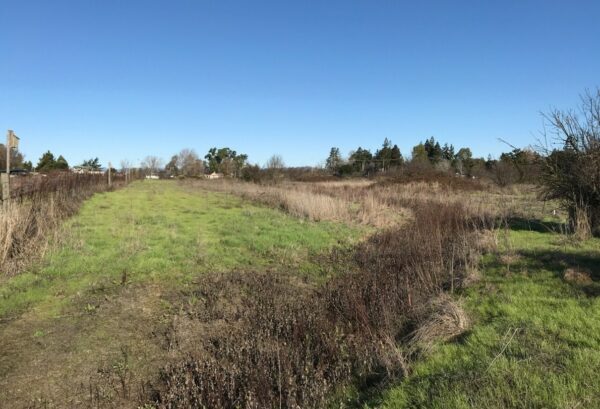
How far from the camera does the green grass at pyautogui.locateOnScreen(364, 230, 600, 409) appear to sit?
3.12 m

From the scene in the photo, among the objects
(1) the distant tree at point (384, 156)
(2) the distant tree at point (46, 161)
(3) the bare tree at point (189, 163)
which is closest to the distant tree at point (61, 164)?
(2) the distant tree at point (46, 161)

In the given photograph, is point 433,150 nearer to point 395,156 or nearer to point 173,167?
point 395,156

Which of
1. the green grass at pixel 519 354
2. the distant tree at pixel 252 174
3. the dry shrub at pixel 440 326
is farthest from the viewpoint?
the distant tree at pixel 252 174

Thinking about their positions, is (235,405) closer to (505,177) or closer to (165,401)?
(165,401)

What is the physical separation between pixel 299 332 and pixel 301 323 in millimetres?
192

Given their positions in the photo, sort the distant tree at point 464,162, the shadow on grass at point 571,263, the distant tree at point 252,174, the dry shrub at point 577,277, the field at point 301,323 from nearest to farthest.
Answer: the field at point 301,323 < the shadow on grass at point 571,263 < the dry shrub at point 577,277 < the distant tree at point 252,174 < the distant tree at point 464,162

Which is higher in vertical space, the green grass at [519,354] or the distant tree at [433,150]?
the distant tree at [433,150]

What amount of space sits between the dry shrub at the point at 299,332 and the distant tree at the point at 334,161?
61.9m

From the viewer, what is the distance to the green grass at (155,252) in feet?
20.9

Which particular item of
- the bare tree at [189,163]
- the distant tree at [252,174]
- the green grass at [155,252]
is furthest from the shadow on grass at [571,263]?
the bare tree at [189,163]

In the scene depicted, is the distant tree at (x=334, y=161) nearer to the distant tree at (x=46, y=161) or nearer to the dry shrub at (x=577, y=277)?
the distant tree at (x=46, y=161)

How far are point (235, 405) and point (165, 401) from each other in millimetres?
577

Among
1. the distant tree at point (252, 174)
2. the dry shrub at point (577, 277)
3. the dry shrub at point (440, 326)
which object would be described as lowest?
the dry shrub at point (440, 326)

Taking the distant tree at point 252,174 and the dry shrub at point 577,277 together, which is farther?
the distant tree at point 252,174
